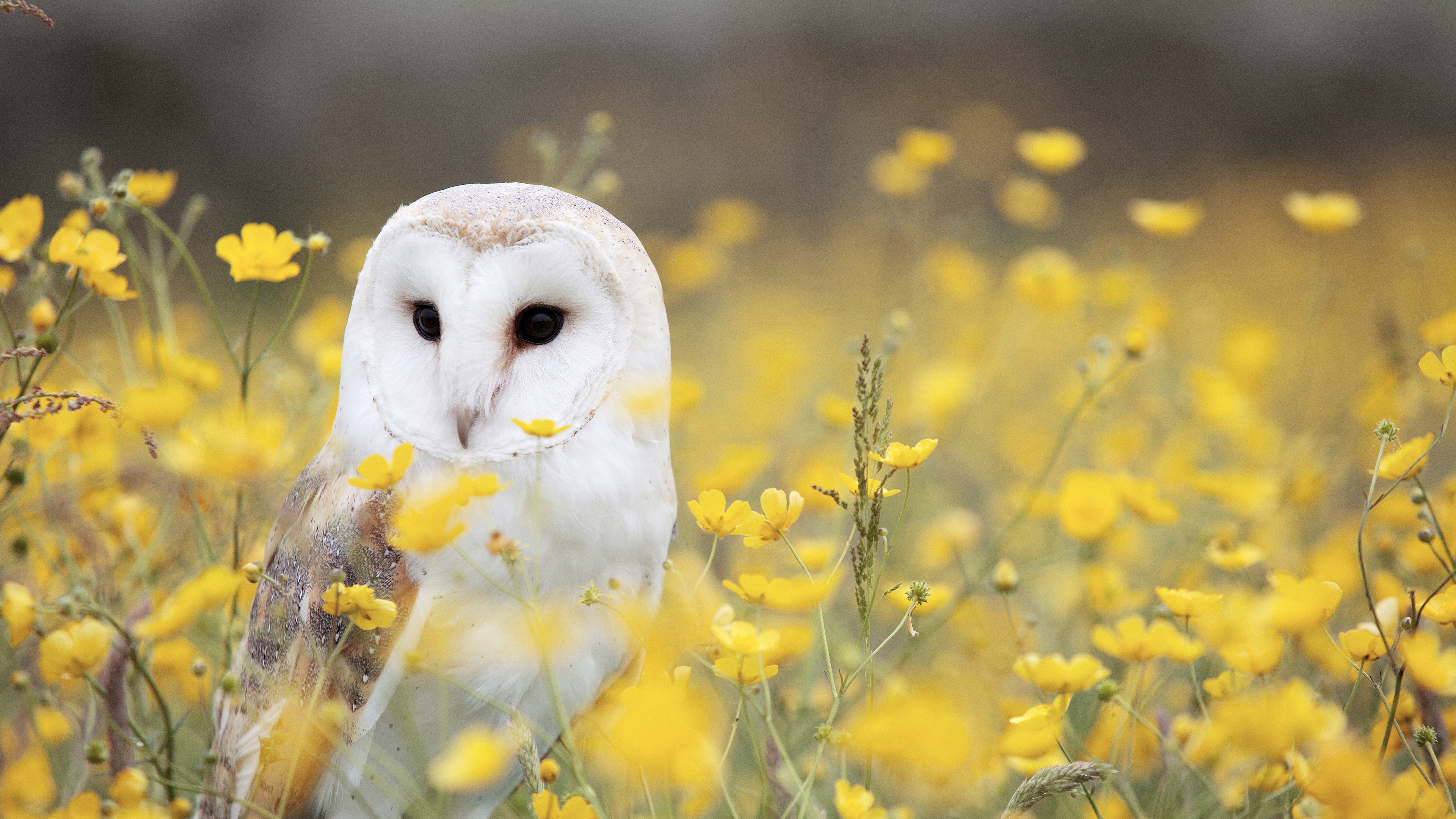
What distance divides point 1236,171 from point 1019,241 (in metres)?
2.64

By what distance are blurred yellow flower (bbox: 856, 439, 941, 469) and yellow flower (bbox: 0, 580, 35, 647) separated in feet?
1.79

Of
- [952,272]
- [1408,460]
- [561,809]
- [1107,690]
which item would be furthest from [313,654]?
[952,272]

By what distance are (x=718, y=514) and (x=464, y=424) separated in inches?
8.2

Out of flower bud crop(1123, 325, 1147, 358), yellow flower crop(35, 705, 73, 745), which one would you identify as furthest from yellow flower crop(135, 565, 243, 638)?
flower bud crop(1123, 325, 1147, 358)

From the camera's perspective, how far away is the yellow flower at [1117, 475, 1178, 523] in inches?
33.5

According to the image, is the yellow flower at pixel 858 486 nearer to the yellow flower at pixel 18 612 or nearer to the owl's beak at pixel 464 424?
the owl's beak at pixel 464 424

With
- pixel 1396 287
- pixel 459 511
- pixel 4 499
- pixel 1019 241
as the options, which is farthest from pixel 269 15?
pixel 1396 287

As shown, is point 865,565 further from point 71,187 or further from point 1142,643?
point 71,187

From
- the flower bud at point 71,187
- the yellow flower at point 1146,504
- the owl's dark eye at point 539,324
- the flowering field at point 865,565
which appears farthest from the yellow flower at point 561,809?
the flower bud at point 71,187

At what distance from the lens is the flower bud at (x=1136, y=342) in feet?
2.90

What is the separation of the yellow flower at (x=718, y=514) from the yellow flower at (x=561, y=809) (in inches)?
7.3

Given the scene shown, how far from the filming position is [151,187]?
Answer: 812 millimetres

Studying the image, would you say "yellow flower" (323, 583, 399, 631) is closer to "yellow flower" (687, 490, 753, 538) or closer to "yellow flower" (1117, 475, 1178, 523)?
"yellow flower" (687, 490, 753, 538)

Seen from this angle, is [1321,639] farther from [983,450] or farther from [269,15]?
[269,15]
